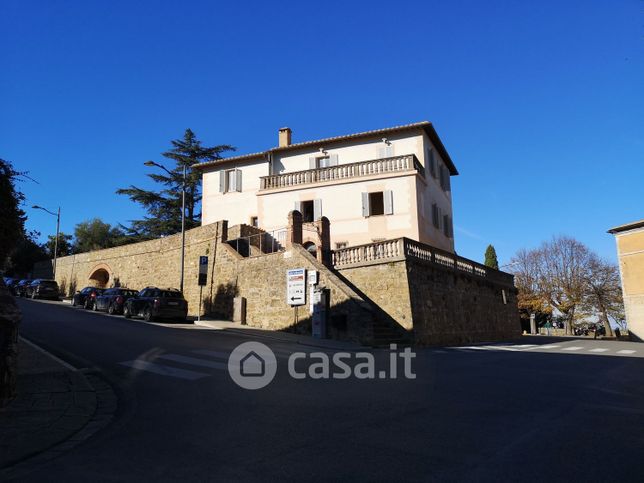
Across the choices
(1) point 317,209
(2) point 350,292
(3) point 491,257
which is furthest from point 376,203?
(3) point 491,257

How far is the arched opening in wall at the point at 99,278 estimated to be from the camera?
1586 inches

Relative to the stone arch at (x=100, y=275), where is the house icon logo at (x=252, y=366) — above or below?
below

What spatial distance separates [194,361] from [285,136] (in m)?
23.9

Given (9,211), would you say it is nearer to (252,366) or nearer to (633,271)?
(252,366)

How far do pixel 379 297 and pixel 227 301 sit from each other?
9.57 metres

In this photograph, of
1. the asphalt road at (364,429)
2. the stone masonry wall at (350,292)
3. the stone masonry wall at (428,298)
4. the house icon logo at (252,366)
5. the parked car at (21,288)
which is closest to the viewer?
the asphalt road at (364,429)

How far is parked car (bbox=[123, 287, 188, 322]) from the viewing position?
21359 mm

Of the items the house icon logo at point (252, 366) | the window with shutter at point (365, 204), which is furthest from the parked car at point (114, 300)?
the house icon logo at point (252, 366)

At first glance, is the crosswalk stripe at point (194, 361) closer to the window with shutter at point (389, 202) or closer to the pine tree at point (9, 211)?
the pine tree at point (9, 211)

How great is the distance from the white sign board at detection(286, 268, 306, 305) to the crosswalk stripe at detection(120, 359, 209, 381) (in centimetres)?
1013

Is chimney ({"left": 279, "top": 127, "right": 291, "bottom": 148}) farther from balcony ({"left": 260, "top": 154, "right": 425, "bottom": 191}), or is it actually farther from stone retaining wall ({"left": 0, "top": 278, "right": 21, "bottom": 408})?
stone retaining wall ({"left": 0, "top": 278, "right": 21, "bottom": 408})

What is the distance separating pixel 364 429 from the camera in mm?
5223

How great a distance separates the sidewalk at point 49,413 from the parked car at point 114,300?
16.8 metres

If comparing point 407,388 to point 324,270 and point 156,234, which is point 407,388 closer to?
point 324,270
